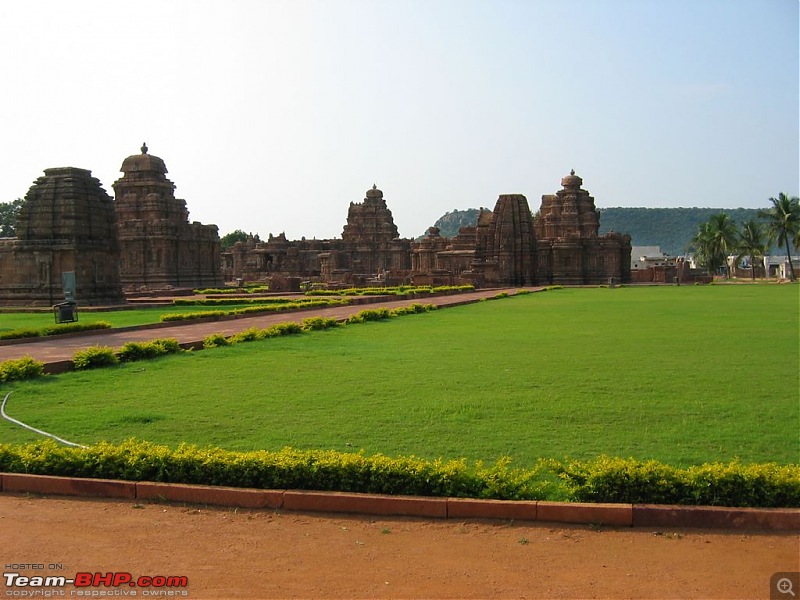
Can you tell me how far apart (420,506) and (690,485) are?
5.80 feet

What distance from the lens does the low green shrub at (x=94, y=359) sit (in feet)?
37.1

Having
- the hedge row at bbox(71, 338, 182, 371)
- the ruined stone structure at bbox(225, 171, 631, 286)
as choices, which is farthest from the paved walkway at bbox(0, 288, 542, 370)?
the ruined stone structure at bbox(225, 171, 631, 286)

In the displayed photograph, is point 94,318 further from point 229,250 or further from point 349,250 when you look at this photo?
point 229,250

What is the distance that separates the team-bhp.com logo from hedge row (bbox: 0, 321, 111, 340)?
1233 centimetres

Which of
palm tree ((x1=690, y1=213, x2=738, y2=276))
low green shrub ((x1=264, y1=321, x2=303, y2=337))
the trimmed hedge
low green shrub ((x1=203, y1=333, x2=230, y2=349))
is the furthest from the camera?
palm tree ((x1=690, y1=213, x2=738, y2=276))

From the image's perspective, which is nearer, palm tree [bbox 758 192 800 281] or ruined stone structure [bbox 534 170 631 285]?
ruined stone structure [bbox 534 170 631 285]

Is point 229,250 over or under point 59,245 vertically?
over

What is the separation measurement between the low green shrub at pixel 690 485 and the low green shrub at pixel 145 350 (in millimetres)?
8702

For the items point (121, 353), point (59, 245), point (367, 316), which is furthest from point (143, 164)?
point (121, 353)

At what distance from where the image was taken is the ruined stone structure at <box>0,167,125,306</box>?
28.9m

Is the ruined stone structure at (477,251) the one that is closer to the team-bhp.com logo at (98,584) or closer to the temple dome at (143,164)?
the temple dome at (143,164)

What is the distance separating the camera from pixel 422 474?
5434 millimetres

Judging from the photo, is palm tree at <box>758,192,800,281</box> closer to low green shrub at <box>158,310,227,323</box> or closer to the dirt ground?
low green shrub at <box>158,310,227,323</box>

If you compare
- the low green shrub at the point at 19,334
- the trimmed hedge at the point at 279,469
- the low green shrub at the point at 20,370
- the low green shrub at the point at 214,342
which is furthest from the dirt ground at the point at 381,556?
the low green shrub at the point at 19,334
